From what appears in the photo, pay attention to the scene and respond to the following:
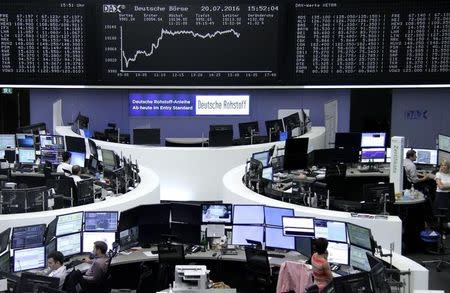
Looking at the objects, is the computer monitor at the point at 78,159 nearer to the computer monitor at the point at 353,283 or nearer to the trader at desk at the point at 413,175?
the trader at desk at the point at 413,175

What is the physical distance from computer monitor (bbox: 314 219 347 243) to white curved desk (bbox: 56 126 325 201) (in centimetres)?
484

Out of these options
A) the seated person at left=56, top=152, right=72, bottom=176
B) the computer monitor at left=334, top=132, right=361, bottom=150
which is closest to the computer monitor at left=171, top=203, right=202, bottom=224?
the seated person at left=56, top=152, right=72, bottom=176

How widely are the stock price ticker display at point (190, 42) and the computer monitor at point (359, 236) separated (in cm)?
661

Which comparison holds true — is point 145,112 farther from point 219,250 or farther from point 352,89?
point 219,250

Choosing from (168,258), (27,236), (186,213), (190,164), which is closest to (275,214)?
(186,213)

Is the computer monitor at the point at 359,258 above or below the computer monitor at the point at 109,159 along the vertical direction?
below

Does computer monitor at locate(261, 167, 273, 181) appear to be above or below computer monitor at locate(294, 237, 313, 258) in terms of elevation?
above

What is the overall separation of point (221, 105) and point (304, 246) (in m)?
7.22

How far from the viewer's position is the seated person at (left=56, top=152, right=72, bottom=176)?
1266 cm

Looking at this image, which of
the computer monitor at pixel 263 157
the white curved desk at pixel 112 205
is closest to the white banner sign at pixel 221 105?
the computer monitor at pixel 263 157

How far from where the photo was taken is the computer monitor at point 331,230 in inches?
342

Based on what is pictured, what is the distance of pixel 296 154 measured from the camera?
43.4 feet

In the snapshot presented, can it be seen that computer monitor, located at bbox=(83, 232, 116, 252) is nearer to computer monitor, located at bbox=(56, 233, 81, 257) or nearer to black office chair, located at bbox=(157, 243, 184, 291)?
computer monitor, located at bbox=(56, 233, 81, 257)

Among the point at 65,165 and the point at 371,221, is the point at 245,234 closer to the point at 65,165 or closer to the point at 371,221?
the point at 371,221
